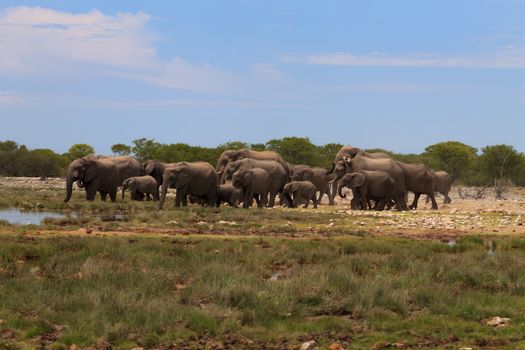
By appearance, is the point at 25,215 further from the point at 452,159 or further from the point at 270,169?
the point at 452,159

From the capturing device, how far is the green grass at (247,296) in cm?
1002

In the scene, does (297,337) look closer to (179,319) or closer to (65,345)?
(179,319)

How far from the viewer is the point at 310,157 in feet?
283

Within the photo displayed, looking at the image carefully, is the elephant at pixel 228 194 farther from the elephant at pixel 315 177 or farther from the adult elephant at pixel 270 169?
the elephant at pixel 315 177

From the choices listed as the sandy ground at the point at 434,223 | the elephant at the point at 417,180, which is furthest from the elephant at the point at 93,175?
the elephant at the point at 417,180

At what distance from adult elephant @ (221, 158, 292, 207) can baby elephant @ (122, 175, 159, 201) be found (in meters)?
3.56

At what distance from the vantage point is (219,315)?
10.7 metres

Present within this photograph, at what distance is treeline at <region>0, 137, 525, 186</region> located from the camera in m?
82.3

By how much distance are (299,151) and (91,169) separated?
51449mm

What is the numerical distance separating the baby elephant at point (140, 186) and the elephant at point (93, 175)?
5.81ft

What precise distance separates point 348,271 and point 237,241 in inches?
→ 216

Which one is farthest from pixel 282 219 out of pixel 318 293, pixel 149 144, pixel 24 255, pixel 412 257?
pixel 149 144

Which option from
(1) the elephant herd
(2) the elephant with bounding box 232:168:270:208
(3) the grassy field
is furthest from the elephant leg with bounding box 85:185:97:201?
(3) the grassy field

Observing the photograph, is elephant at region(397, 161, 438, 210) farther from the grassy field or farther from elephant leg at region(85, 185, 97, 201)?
the grassy field
